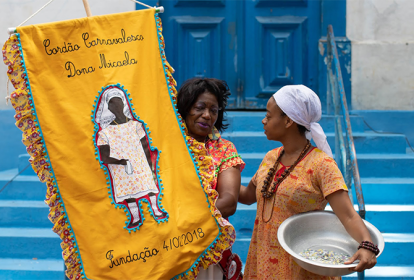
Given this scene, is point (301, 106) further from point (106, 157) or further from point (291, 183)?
point (106, 157)

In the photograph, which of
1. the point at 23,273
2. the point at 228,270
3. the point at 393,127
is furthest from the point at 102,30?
the point at 393,127

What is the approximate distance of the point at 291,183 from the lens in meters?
2.29

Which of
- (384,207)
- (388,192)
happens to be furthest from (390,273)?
(388,192)

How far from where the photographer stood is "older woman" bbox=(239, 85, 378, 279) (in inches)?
86.1

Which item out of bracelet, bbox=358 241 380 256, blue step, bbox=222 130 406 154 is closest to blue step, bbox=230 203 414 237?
blue step, bbox=222 130 406 154

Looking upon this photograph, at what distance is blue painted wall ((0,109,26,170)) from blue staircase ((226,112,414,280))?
2575 millimetres

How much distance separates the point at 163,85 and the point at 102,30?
0.44 metres

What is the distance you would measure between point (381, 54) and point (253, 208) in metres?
2.72

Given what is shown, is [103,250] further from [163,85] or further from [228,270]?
[163,85]

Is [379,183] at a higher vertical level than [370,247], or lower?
lower

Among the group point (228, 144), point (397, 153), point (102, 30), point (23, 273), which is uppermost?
point (102, 30)

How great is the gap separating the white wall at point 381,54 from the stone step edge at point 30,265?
3.81 meters

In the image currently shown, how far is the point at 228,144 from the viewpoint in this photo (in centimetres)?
255

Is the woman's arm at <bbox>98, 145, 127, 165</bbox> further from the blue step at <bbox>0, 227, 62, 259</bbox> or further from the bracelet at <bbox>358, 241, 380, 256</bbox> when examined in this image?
the blue step at <bbox>0, 227, 62, 259</bbox>
